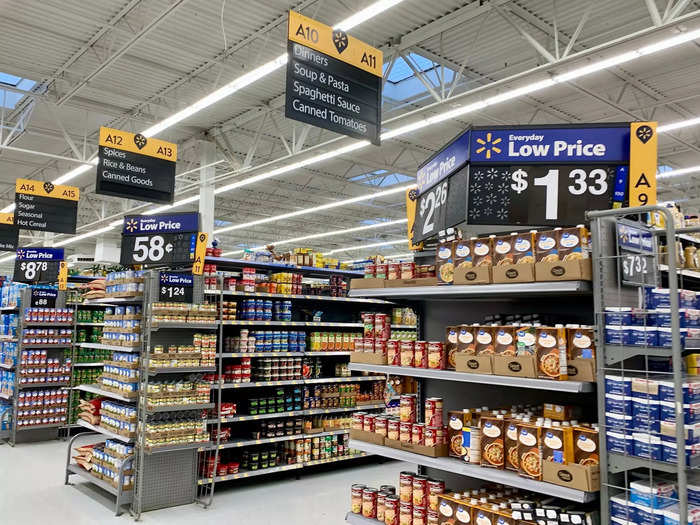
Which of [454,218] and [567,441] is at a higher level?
[454,218]

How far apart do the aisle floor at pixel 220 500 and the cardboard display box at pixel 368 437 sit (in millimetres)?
2084

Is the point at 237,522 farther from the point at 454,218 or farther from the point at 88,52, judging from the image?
the point at 88,52

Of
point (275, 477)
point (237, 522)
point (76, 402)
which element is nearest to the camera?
point (237, 522)

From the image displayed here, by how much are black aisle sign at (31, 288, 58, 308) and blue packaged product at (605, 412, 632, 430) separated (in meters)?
8.52

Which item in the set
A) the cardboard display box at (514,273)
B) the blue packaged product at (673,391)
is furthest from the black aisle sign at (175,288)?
the blue packaged product at (673,391)

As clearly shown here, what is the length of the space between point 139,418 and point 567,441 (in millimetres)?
4232

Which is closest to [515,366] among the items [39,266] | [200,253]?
[200,253]

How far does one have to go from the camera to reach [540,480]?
8.28 ft

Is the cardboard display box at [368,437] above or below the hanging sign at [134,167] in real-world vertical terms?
below

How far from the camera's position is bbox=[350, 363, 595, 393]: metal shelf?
2.44 metres

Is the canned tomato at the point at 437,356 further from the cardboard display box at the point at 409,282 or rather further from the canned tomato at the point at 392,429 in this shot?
the canned tomato at the point at 392,429

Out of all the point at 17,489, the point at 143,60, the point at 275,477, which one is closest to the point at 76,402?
the point at 17,489

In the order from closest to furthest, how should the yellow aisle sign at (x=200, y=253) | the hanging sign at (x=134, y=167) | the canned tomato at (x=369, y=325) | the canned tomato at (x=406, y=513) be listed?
the canned tomato at (x=406, y=513) → the canned tomato at (x=369, y=325) → the yellow aisle sign at (x=200, y=253) → the hanging sign at (x=134, y=167)

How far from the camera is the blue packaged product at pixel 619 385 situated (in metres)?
2.36
